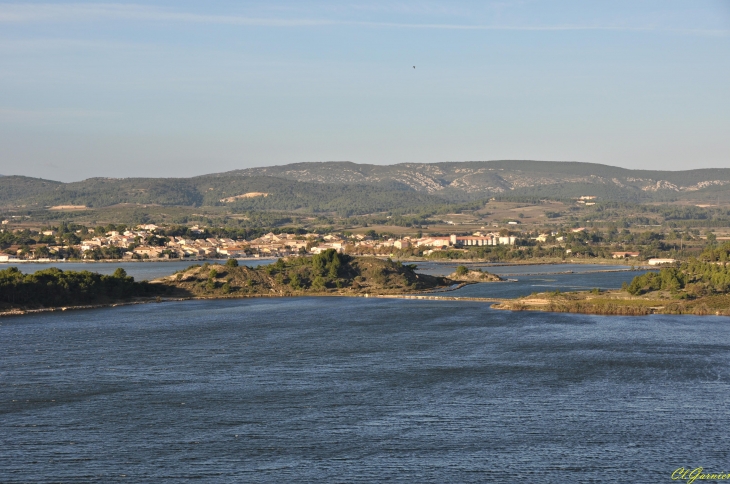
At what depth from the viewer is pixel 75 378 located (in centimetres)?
2388


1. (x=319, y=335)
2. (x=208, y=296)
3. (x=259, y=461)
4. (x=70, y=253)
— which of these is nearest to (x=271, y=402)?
(x=259, y=461)

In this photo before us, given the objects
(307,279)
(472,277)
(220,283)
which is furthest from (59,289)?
(472,277)

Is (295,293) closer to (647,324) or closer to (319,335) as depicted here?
(319,335)

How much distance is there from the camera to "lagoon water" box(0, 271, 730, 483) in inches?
640

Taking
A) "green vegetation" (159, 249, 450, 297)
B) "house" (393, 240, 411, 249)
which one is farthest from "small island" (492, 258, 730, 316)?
"house" (393, 240, 411, 249)

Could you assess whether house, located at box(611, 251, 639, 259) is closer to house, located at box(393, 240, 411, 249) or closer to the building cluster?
the building cluster

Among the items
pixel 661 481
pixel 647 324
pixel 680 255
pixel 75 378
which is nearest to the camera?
pixel 661 481

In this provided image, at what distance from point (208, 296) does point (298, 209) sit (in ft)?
458

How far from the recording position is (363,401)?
2106 cm

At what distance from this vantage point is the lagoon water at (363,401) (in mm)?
16266
